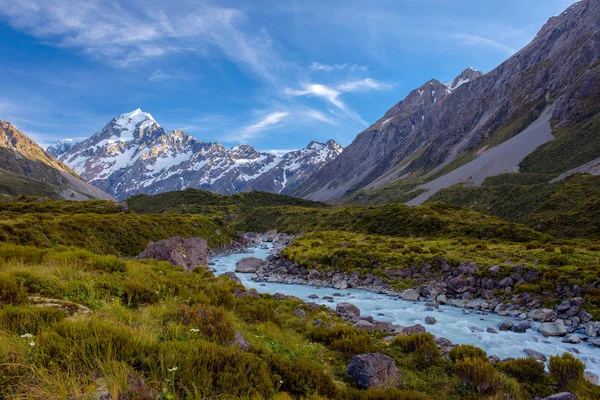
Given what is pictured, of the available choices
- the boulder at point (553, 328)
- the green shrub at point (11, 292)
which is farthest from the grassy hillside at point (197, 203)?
the green shrub at point (11, 292)

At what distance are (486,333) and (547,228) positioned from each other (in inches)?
2055

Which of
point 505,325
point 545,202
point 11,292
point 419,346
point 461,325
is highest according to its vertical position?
point 545,202

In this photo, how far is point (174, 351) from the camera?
609 cm

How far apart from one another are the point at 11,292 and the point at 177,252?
80.7ft

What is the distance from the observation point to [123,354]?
229 inches

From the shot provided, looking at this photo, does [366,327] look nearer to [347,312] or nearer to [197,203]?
[347,312]

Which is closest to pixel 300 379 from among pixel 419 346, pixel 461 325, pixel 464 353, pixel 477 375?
pixel 477 375

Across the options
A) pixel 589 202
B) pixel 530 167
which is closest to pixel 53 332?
pixel 589 202

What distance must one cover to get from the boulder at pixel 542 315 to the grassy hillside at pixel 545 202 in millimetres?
39450

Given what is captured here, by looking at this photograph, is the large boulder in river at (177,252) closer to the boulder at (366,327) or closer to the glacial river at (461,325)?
the glacial river at (461,325)

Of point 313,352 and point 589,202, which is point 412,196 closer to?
point 589,202

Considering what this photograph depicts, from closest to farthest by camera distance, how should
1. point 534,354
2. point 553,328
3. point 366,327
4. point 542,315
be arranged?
point 534,354
point 366,327
point 553,328
point 542,315

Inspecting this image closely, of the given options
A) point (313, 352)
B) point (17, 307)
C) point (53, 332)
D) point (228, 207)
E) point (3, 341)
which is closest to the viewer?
point (3, 341)

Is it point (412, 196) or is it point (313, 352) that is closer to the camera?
point (313, 352)
